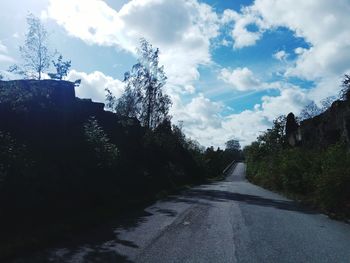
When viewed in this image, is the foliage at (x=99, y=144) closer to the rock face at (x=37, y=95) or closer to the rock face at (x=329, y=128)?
the rock face at (x=37, y=95)

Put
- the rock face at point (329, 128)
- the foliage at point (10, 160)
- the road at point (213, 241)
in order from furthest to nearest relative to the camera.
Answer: the rock face at point (329, 128), the foliage at point (10, 160), the road at point (213, 241)

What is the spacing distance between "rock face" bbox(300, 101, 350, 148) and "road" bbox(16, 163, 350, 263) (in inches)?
418

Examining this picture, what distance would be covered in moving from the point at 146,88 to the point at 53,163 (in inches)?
1338

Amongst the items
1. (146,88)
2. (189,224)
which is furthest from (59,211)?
(146,88)

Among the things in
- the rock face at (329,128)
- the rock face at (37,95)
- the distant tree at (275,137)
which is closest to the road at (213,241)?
the rock face at (37,95)

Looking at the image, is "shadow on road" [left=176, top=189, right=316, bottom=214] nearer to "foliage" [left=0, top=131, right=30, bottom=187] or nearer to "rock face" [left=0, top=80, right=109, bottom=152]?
"rock face" [left=0, top=80, right=109, bottom=152]

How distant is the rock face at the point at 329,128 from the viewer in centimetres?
2510

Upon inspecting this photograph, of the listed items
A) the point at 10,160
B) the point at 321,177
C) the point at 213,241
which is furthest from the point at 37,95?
the point at 321,177

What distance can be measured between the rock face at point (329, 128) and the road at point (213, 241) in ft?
34.8

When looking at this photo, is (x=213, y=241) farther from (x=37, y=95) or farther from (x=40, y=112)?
(x=37, y=95)

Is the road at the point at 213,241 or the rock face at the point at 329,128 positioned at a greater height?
the rock face at the point at 329,128

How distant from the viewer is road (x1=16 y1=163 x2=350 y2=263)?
8914 mm

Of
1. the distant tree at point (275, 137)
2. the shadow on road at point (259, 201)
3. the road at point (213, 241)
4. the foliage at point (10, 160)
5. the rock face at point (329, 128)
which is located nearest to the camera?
the road at point (213, 241)

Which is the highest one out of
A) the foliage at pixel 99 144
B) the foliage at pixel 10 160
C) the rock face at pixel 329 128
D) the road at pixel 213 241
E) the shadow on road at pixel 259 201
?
the rock face at pixel 329 128
